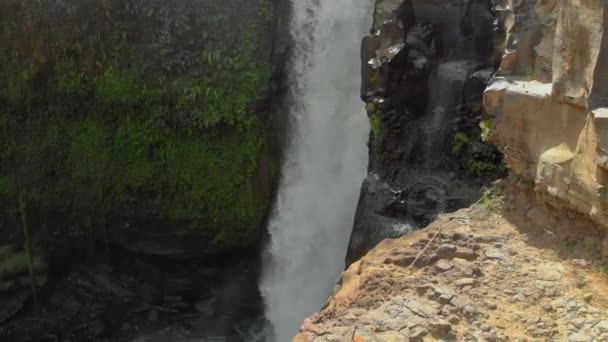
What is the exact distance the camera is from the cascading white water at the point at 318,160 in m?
15.8

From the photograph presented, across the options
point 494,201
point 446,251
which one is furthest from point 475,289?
point 494,201

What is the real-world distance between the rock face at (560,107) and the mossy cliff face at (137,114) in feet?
27.4

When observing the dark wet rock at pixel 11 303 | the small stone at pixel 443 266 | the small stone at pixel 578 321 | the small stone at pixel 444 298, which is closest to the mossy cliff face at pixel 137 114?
the dark wet rock at pixel 11 303

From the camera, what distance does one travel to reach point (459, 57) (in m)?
14.1

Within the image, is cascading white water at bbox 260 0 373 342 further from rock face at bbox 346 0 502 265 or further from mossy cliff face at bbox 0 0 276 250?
rock face at bbox 346 0 502 265

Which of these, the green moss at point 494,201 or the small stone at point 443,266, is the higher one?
the green moss at point 494,201

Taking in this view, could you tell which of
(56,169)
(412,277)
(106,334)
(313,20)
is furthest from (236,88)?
(412,277)

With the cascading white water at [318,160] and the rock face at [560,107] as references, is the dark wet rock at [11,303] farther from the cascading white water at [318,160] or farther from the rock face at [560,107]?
the rock face at [560,107]

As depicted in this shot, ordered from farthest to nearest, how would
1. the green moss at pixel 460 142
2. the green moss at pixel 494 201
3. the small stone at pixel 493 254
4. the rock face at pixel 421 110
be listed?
the green moss at pixel 460 142 < the rock face at pixel 421 110 < the green moss at pixel 494 201 < the small stone at pixel 493 254

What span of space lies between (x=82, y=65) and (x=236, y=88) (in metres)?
3.63

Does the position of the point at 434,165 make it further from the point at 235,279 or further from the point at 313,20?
the point at 235,279

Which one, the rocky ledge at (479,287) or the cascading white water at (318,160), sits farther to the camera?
the cascading white water at (318,160)

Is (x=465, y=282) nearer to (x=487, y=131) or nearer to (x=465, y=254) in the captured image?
(x=465, y=254)

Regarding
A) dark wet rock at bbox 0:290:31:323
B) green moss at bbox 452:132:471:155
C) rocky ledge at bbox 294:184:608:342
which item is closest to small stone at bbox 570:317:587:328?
rocky ledge at bbox 294:184:608:342
